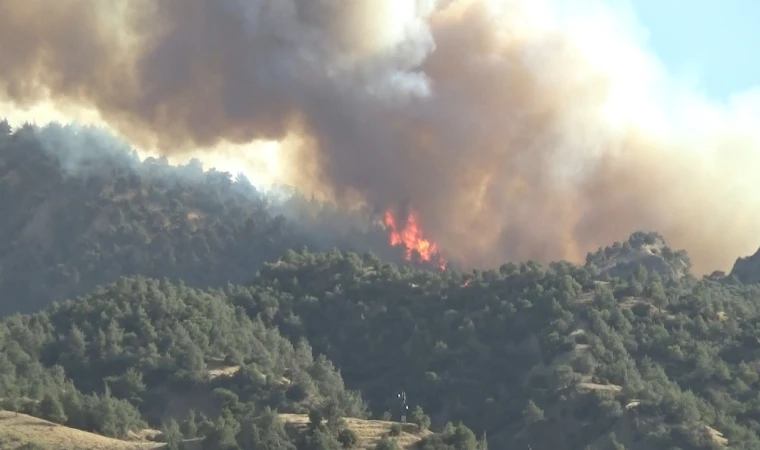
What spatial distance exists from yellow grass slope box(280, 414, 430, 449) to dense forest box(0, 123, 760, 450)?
0.45 meters

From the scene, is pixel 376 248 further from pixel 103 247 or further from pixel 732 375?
pixel 732 375

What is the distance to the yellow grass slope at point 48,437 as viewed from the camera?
80.9 m

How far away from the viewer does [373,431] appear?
290ft

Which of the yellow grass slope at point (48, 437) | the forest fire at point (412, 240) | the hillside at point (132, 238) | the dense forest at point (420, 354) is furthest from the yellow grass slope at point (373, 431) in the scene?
the hillside at point (132, 238)

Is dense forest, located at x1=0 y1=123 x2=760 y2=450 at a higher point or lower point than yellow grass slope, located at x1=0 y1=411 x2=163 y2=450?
higher

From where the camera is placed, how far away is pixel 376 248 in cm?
16788

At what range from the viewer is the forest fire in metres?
158

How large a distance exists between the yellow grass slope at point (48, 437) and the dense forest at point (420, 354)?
2.08 meters

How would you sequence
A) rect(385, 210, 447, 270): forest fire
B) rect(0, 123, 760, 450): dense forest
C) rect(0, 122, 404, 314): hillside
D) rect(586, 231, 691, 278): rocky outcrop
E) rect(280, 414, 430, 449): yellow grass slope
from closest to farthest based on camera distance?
rect(280, 414, 430, 449): yellow grass slope, rect(0, 123, 760, 450): dense forest, rect(586, 231, 691, 278): rocky outcrop, rect(385, 210, 447, 270): forest fire, rect(0, 122, 404, 314): hillside

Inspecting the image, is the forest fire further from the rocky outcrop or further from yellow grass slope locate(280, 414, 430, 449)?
yellow grass slope locate(280, 414, 430, 449)

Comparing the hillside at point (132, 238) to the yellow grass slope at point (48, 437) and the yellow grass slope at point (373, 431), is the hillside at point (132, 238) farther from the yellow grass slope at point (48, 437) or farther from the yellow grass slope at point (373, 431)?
the yellow grass slope at point (48, 437)

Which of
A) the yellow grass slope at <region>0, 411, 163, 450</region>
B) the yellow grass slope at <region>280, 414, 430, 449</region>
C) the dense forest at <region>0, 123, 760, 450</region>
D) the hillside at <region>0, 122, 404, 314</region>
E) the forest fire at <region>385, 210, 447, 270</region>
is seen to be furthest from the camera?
the hillside at <region>0, 122, 404, 314</region>

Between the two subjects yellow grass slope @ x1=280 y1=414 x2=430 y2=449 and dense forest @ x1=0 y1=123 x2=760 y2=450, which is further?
dense forest @ x1=0 y1=123 x2=760 y2=450

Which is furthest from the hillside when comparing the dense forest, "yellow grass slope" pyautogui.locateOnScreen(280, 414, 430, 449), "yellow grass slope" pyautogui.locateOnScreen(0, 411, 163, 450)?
"yellow grass slope" pyautogui.locateOnScreen(0, 411, 163, 450)
